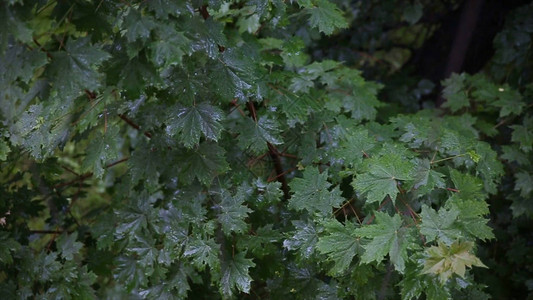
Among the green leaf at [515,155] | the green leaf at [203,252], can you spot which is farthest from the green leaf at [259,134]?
the green leaf at [515,155]

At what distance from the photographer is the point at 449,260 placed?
52.9 inches

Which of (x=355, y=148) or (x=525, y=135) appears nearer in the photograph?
(x=355, y=148)

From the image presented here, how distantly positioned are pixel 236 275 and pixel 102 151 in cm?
58

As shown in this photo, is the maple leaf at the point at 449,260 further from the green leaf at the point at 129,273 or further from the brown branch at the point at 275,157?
the green leaf at the point at 129,273

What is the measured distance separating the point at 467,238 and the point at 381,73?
7.56ft

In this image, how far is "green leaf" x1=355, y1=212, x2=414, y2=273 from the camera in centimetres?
144

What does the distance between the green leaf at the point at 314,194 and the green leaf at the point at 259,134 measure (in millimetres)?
161

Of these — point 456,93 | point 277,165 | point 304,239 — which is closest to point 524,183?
point 456,93

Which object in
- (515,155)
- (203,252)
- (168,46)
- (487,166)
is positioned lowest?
(515,155)

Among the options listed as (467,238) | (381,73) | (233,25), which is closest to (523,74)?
(381,73)

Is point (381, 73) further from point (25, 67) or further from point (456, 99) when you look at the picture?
point (25, 67)

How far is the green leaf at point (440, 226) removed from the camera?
146cm

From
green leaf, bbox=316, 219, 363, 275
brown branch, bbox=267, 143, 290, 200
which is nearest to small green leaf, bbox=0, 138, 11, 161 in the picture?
brown branch, bbox=267, 143, 290, 200

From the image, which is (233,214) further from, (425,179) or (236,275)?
(425,179)
